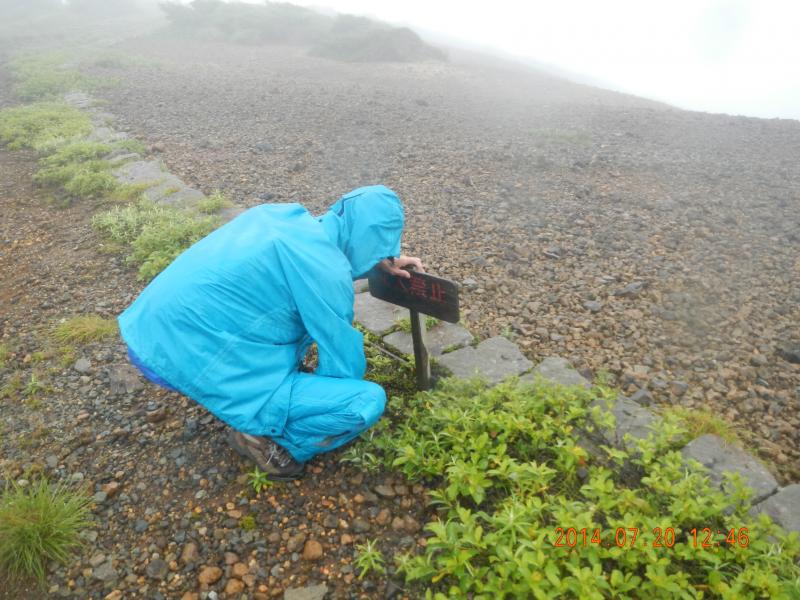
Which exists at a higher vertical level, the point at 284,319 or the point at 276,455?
the point at 284,319

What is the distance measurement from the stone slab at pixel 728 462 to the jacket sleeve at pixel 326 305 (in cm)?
173

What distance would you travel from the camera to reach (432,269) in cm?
457

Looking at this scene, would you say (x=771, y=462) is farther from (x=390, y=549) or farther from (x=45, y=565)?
(x=45, y=565)

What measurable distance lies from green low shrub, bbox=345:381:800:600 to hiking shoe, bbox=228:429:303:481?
0.30 meters

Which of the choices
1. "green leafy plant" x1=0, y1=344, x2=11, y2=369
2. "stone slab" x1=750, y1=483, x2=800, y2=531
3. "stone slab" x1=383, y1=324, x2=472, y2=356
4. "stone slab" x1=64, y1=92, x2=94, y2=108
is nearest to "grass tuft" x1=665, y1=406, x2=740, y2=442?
"stone slab" x1=750, y1=483, x2=800, y2=531

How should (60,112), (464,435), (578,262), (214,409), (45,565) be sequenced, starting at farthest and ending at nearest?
(60,112)
(578,262)
(464,435)
(214,409)
(45,565)

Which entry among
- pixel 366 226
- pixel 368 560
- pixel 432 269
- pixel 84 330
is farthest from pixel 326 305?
pixel 84 330

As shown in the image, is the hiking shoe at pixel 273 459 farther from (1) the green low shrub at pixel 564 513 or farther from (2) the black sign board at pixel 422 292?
(2) the black sign board at pixel 422 292

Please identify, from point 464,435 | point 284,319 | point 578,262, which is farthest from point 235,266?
point 578,262

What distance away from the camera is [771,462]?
8.74 ft

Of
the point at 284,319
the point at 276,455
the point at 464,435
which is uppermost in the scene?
the point at 284,319

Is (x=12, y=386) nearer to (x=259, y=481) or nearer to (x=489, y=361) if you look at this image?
(x=259, y=481)

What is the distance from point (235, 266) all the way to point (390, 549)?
4.63 feet
